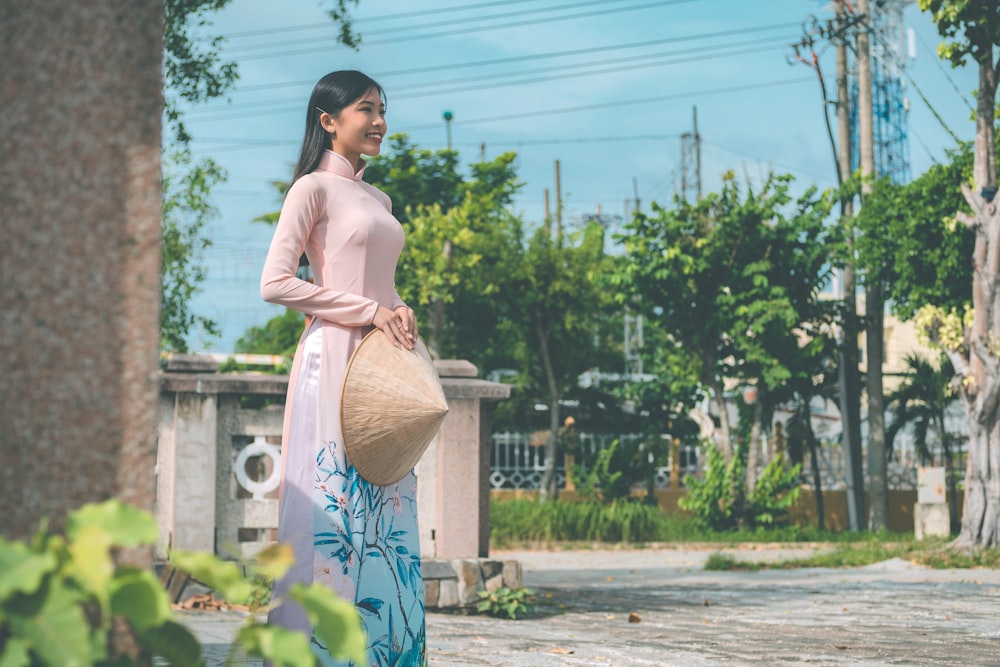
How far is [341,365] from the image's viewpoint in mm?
3438

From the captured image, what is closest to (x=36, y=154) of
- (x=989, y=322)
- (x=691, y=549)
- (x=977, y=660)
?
(x=977, y=660)

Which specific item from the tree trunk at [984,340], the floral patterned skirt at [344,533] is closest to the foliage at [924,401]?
the tree trunk at [984,340]

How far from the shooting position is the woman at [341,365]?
3359mm

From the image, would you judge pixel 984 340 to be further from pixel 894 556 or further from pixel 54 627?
pixel 54 627

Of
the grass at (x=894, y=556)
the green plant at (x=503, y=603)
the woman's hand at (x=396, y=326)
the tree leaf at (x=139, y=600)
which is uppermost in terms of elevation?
the woman's hand at (x=396, y=326)

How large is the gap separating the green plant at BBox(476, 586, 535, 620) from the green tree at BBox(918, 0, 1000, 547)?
811 cm

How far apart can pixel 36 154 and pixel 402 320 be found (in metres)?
1.83

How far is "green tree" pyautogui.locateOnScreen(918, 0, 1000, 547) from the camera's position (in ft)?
43.5

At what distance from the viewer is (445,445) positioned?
7996 mm

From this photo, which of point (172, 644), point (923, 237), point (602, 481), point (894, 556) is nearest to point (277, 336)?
point (602, 481)

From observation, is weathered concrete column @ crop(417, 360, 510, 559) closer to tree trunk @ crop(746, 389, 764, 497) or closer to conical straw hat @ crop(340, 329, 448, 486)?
conical straw hat @ crop(340, 329, 448, 486)

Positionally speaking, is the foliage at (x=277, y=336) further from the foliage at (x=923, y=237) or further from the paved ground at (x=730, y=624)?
the paved ground at (x=730, y=624)

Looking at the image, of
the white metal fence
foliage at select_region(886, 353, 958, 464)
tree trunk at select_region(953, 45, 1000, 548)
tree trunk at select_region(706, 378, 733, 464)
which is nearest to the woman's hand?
tree trunk at select_region(953, 45, 1000, 548)

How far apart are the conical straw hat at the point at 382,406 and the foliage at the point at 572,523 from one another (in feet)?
49.2
